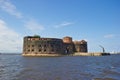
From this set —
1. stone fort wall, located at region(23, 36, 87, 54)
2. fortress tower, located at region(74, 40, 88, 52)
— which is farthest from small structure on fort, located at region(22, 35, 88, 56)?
fortress tower, located at region(74, 40, 88, 52)

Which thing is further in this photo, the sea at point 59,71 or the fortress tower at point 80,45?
the fortress tower at point 80,45

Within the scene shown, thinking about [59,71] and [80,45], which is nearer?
[59,71]

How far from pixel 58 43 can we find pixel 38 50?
9321 millimetres

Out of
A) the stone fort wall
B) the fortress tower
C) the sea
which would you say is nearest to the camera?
the sea

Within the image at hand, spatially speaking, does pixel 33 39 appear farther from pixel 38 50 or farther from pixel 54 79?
pixel 54 79

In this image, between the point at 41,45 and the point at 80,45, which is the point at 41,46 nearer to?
the point at 41,45

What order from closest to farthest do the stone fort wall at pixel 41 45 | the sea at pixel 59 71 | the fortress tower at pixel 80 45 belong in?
the sea at pixel 59 71
the stone fort wall at pixel 41 45
the fortress tower at pixel 80 45

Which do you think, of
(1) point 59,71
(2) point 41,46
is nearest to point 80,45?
(2) point 41,46

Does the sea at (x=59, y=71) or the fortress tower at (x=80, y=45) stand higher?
the fortress tower at (x=80, y=45)

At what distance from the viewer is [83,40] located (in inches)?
3851

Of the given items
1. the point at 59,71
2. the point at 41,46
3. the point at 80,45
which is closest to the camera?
the point at 59,71

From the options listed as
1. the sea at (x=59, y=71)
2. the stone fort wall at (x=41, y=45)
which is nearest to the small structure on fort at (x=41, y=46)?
the stone fort wall at (x=41, y=45)

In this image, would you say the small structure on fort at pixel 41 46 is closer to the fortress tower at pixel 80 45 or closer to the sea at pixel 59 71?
the fortress tower at pixel 80 45

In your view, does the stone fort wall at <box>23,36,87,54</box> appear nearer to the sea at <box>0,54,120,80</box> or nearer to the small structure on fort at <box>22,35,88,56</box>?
the small structure on fort at <box>22,35,88,56</box>
